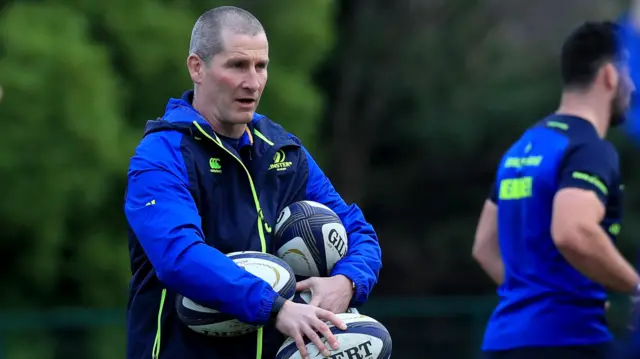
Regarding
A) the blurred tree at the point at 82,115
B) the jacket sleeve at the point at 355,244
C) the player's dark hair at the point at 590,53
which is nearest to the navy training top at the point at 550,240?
the player's dark hair at the point at 590,53

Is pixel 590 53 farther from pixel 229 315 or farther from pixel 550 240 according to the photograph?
pixel 229 315

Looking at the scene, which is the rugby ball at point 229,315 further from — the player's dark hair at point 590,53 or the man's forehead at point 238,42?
the player's dark hair at point 590,53

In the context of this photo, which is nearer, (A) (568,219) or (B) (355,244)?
(B) (355,244)

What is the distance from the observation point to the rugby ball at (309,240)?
421 cm

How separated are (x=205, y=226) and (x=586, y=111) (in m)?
1.98

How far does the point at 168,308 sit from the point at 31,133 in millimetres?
9931

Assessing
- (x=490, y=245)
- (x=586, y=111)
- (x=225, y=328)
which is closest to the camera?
(x=225, y=328)

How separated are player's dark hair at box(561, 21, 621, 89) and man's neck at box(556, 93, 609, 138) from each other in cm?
6

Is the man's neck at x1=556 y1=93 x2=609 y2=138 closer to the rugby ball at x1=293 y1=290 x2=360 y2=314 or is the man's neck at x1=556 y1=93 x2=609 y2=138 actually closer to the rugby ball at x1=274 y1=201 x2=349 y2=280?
the rugby ball at x1=274 y1=201 x2=349 y2=280

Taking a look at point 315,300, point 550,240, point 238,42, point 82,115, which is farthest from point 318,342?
point 82,115

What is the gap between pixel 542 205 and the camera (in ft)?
16.8

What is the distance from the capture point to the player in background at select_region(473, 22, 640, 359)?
4914 mm

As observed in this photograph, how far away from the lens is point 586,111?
5258 mm

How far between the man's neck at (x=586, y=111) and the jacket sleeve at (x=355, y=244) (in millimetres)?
1290
